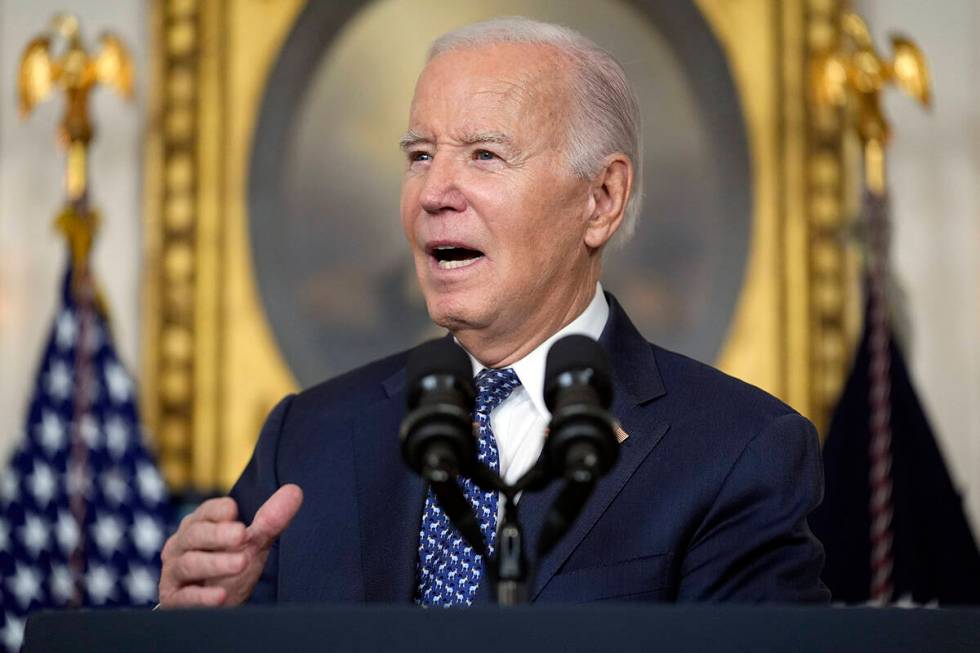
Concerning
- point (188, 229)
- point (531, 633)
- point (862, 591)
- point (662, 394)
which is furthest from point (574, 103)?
point (188, 229)

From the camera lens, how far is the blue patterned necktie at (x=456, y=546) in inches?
90.0

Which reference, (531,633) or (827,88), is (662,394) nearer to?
(531,633)

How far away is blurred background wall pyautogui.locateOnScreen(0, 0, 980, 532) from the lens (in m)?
5.37

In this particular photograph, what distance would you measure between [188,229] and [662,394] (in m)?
3.31

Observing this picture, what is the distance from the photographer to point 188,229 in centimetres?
538

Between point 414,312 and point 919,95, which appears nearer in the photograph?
point 919,95

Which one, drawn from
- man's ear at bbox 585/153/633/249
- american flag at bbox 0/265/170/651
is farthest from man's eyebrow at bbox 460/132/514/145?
american flag at bbox 0/265/170/651

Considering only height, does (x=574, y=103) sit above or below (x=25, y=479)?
above

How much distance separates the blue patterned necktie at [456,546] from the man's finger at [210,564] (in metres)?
0.39

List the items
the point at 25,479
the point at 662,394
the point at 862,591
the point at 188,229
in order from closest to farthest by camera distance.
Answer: the point at 662,394, the point at 862,591, the point at 25,479, the point at 188,229

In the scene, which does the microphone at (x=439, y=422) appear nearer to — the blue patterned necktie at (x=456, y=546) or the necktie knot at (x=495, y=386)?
the blue patterned necktie at (x=456, y=546)

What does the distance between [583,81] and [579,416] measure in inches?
44.6

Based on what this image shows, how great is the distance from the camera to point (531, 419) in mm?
2439

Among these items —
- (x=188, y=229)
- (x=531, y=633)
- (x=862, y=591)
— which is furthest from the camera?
(x=188, y=229)
